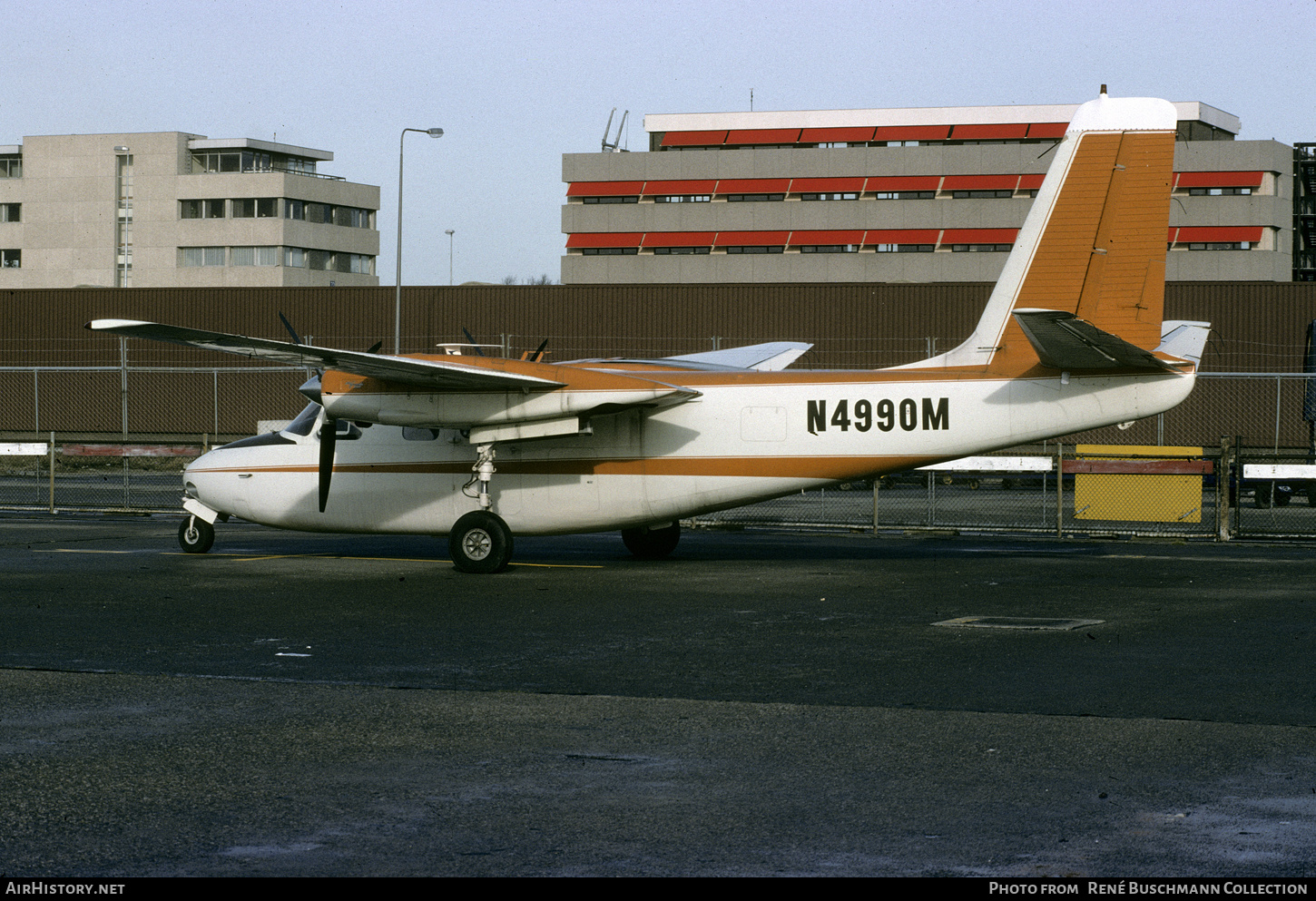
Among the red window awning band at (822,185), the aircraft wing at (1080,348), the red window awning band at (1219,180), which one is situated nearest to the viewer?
the aircraft wing at (1080,348)

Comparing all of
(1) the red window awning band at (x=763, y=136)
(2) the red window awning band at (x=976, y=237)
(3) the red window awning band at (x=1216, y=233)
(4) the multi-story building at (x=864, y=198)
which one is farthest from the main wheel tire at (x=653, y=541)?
(1) the red window awning band at (x=763, y=136)

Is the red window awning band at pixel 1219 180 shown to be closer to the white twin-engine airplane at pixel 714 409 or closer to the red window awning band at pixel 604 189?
the red window awning band at pixel 604 189

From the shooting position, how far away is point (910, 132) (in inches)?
3735

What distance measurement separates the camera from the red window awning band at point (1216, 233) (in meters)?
85.6

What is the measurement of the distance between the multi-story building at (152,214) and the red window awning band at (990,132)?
47.7m

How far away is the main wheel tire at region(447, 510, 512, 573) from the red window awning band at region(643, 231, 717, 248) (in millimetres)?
79024

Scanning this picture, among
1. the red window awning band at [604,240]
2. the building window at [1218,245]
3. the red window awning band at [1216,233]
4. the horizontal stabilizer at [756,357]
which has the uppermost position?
the red window awning band at [604,240]

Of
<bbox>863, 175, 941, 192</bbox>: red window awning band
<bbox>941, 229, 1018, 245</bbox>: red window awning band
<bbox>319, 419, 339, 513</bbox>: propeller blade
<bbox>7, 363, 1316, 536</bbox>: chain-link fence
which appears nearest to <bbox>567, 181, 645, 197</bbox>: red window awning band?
<bbox>863, 175, 941, 192</bbox>: red window awning band

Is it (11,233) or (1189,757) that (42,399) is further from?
(11,233)

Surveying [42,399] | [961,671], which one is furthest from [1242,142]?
[961,671]

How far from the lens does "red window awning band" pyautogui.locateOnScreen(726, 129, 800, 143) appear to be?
316ft

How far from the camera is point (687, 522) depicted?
24.6 m

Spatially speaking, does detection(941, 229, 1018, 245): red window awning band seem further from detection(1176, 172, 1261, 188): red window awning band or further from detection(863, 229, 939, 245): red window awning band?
detection(1176, 172, 1261, 188): red window awning band
